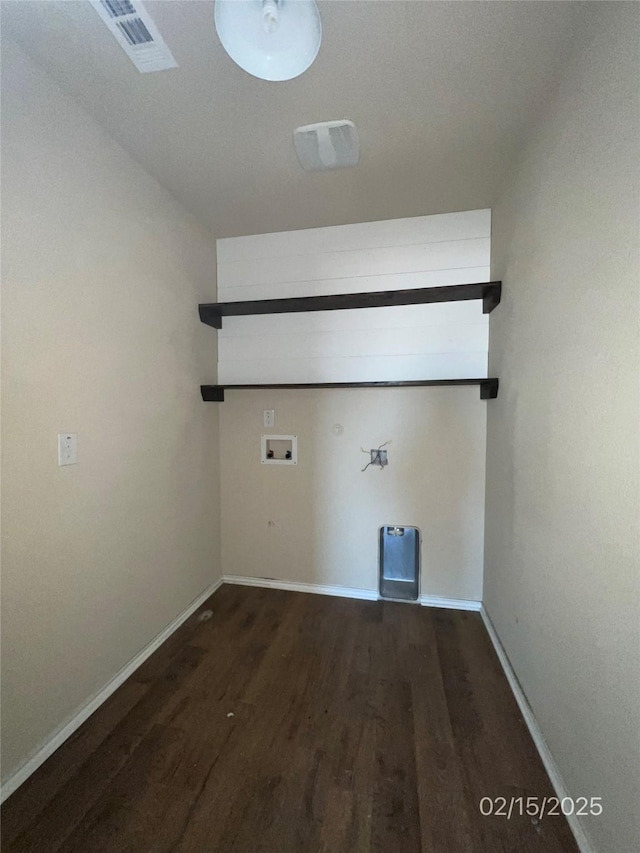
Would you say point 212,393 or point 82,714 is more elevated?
point 212,393

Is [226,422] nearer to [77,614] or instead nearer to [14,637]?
[77,614]

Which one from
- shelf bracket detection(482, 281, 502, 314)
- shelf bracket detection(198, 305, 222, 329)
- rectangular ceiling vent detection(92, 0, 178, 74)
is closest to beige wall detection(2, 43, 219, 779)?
shelf bracket detection(198, 305, 222, 329)

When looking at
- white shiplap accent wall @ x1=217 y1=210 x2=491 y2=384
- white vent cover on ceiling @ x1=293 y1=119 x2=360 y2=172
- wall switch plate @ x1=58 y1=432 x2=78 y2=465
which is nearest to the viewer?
wall switch plate @ x1=58 y1=432 x2=78 y2=465

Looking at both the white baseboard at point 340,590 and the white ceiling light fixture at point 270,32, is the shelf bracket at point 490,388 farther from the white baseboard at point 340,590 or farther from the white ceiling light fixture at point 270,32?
the white ceiling light fixture at point 270,32

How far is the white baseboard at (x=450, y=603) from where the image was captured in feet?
7.23

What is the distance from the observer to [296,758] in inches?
49.6

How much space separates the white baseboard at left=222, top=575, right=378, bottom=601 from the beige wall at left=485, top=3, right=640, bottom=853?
98 centimetres

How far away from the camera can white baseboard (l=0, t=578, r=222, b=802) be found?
3.82 feet

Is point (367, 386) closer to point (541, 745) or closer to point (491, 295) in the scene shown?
point (491, 295)

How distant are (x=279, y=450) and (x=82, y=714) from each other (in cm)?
164

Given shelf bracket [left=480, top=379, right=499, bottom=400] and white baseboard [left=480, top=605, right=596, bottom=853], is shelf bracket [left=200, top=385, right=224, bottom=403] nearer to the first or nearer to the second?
shelf bracket [left=480, top=379, right=499, bottom=400]

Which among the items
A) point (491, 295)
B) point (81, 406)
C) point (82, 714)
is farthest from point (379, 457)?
point (82, 714)

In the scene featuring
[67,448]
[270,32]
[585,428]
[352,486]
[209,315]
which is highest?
[270,32]

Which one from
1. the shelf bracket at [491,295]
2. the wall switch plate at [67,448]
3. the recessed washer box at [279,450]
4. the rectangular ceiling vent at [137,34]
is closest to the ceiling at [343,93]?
the rectangular ceiling vent at [137,34]
